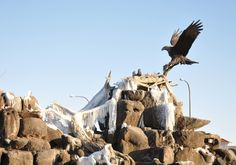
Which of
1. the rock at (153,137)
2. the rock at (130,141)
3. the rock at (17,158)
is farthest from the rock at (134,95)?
the rock at (17,158)

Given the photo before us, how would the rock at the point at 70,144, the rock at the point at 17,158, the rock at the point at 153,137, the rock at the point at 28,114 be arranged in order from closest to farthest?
1. the rock at the point at 17,158
2. the rock at the point at 70,144
3. the rock at the point at 28,114
4. the rock at the point at 153,137

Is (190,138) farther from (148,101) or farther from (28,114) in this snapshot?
(28,114)

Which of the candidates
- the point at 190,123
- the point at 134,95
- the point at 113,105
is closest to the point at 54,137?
the point at 113,105

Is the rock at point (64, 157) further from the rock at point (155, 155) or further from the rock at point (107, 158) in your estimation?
the rock at point (155, 155)

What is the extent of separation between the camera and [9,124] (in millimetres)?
23109

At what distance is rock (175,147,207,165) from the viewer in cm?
2452

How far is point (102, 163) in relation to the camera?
21.7 m

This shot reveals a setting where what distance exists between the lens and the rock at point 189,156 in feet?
80.4

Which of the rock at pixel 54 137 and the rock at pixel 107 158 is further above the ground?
the rock at pixel 54 137

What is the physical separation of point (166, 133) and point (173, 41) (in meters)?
7.73

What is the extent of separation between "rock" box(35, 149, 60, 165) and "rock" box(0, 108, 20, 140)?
2.00 metres

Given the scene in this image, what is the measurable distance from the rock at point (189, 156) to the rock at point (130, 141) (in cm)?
153

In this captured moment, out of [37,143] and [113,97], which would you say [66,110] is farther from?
[37,143]

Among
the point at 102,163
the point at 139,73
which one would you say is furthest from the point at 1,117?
the point at 139,73
